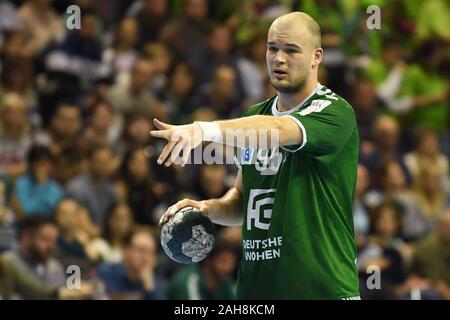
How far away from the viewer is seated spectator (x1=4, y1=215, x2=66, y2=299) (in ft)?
32.9

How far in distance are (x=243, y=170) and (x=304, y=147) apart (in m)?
0.69

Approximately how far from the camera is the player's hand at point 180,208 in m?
6.40

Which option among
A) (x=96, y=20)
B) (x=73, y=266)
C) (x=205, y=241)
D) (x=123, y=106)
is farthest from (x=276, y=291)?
(x=96, y=20)

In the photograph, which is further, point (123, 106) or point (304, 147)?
point (123, 106)

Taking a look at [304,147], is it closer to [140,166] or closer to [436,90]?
[140,166]

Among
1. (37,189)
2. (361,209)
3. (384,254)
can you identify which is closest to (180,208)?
(37,189)

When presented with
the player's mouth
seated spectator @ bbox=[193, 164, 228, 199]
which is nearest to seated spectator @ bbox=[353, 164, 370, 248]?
seated spectator @ bbox=[193, 164, 228, 199]

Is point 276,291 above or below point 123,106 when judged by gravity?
below

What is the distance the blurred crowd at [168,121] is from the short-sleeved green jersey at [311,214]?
332 centimetres

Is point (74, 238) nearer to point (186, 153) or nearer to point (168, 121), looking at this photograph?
point (168, 121)

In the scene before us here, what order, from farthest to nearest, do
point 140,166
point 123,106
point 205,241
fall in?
point 123,106, point 140,166, point 205,241

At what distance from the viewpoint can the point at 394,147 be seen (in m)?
12.8

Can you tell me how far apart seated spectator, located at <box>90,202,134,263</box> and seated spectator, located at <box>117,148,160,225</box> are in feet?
0.99

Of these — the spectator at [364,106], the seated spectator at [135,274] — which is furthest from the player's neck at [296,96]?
the spectator at [364,106]
